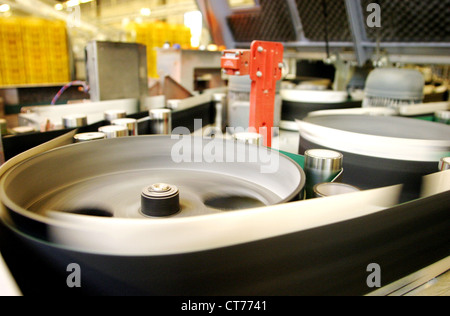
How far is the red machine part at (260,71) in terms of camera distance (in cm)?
118

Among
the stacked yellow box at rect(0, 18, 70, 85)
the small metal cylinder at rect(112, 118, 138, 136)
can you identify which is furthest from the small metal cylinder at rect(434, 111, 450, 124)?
the stacked yellow box at rect(0, 18, 70, 85)

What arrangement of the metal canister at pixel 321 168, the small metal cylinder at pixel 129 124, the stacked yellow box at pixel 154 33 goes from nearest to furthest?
1. the metal canister at pixel 321 168
2. the small metal cylinder at pixel 129 124
3. the stacked yellow box at pixel 154 33

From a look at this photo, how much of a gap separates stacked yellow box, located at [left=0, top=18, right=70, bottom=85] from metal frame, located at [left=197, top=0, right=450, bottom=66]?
256 inches

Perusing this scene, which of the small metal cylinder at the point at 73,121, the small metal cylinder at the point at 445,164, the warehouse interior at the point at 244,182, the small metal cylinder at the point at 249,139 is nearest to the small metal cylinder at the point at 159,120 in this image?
the warehouse interior at the point at 244,182

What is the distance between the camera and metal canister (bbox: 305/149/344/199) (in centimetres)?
78

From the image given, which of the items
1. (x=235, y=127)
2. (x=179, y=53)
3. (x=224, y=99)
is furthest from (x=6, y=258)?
(x=179, y=53)

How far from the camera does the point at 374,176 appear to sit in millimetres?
965

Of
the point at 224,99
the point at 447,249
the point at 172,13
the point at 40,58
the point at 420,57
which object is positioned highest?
the point at 172,13

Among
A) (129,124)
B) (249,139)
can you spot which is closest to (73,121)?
(129,124)

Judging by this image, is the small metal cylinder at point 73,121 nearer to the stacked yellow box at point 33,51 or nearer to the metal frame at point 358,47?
the metal frame at point 358,47

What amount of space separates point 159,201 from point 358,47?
212cm

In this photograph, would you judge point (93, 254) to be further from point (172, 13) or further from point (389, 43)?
point (172, 13)

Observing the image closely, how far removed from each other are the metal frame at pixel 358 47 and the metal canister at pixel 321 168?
1.67 m

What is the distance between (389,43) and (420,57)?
0.22 metres
